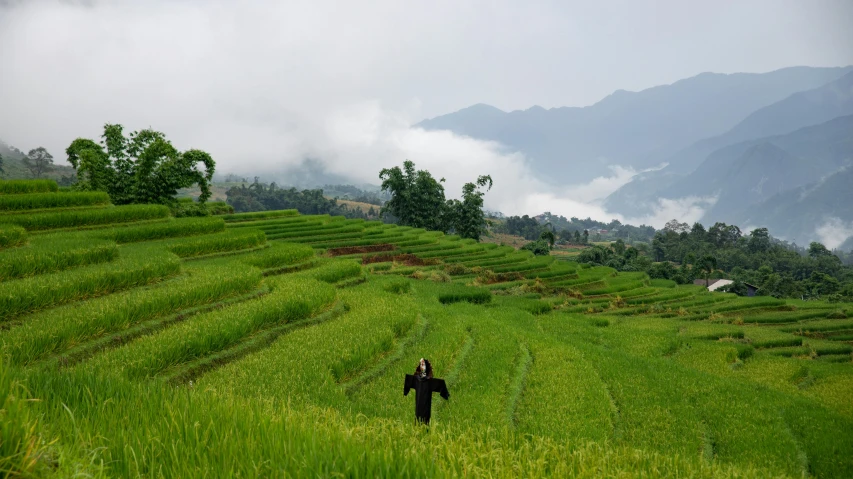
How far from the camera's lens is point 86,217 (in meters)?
18.0

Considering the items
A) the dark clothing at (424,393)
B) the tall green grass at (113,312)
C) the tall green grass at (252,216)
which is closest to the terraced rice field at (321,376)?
the tall green grass at (113,312)

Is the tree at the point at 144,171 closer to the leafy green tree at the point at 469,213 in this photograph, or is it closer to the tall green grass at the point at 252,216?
the tall green grass at the point at 252,216

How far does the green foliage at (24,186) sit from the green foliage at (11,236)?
6.82 meters

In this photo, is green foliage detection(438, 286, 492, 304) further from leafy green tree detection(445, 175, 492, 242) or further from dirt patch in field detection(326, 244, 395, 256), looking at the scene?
leafy green tree detection(445, 175, 492, 242)

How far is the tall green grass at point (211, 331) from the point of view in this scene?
8.20 m

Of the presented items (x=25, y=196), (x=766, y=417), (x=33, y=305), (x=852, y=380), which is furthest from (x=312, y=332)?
(x=852, y=380)

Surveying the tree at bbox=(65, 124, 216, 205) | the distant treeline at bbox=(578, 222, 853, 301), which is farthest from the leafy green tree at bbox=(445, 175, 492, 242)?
the tree at bbox=(65, 124, 216, 205)

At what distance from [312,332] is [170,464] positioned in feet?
26.4

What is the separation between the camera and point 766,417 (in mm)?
10367

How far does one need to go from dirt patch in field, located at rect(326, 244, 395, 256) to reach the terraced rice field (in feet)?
32.2

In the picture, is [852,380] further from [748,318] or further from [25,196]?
[25,196]

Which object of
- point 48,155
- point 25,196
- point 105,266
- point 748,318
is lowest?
point 748,318

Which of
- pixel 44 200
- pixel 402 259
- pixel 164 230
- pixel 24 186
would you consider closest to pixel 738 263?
pixel 402 259

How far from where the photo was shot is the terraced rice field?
3605mm
